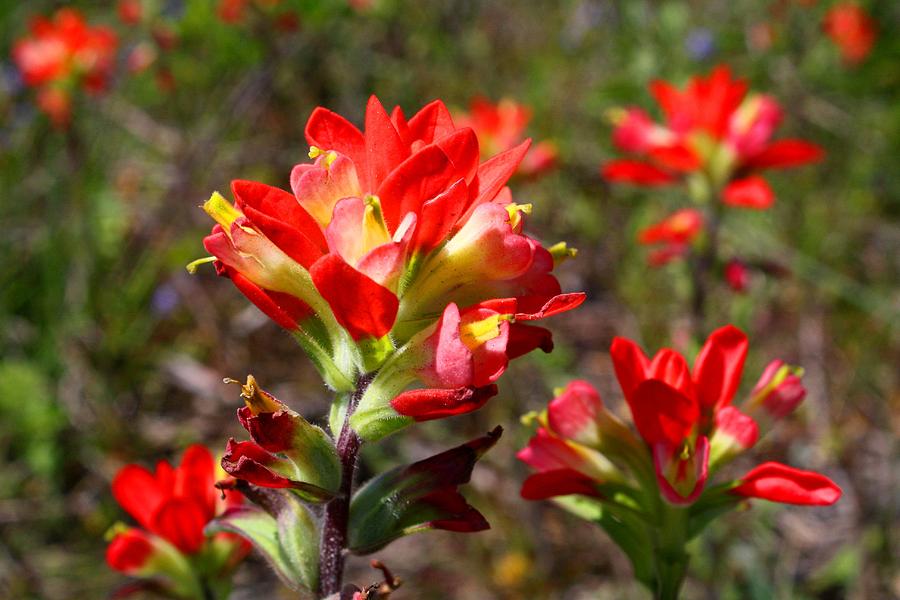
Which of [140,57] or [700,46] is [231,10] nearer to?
[140,57]

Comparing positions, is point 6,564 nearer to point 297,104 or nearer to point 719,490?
point 719,490

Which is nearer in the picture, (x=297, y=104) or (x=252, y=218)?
(x=252, y=218)

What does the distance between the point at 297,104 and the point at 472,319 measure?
11.7 feet

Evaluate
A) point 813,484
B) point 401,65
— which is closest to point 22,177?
point 401,65

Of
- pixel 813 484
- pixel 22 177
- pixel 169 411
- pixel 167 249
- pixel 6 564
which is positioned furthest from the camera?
pixel 22 177

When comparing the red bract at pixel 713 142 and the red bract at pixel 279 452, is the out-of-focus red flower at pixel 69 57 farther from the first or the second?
the red bract at pixel 279 452

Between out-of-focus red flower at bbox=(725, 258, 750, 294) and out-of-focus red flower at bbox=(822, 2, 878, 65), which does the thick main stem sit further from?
out-of-focus red flower at bbox=(822, 2, 878, 65)

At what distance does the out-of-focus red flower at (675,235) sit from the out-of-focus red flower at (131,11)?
2.54 metres

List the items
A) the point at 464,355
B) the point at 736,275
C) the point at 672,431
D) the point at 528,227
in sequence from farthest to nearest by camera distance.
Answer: the point at 528,227 < the point at 736,275 < the point at 672,431 < the point at 464,355


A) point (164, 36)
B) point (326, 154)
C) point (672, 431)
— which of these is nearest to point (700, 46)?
point (164, 36)

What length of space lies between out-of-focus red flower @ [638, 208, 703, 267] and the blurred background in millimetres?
137

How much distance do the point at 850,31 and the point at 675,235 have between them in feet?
8.49

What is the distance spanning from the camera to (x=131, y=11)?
3.59 metres

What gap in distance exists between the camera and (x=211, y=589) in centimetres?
122
